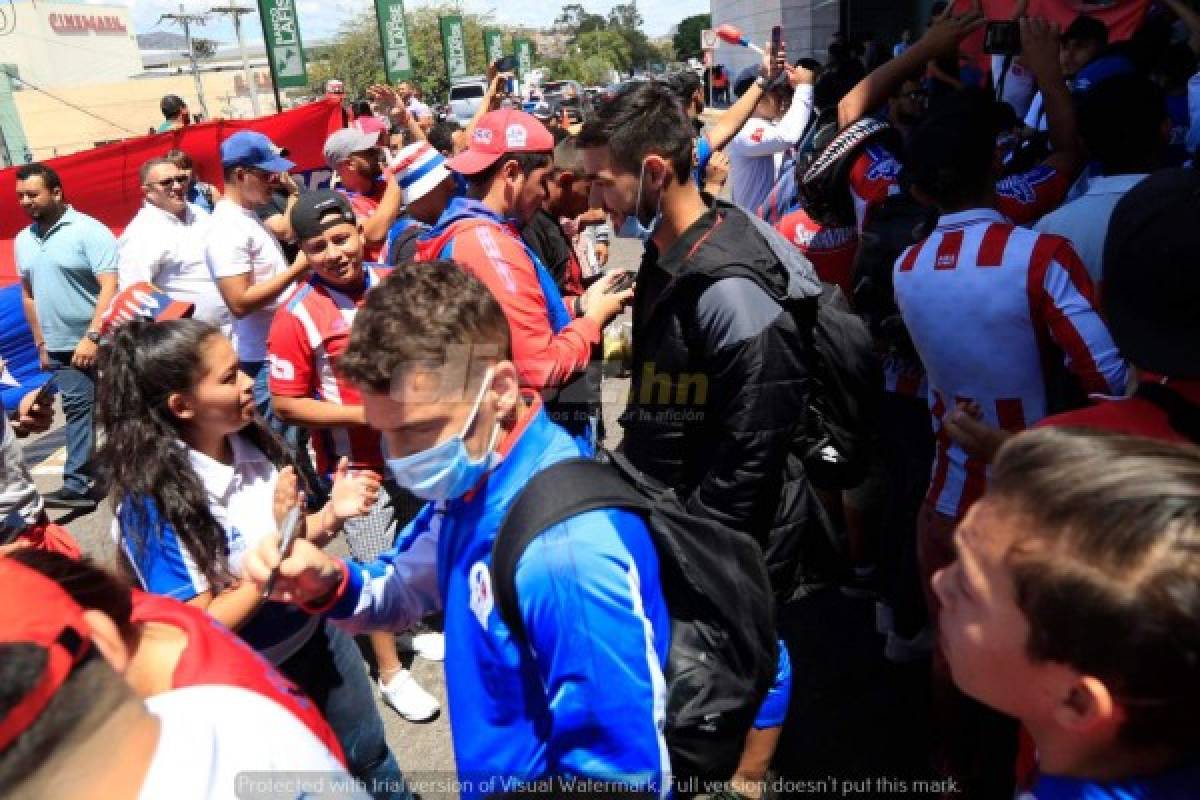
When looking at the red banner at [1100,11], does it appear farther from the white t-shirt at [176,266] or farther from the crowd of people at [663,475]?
the white t-shirt at [176,266]

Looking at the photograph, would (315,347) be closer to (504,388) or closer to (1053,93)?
(504,388)

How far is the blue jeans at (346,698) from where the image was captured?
7.99 ft

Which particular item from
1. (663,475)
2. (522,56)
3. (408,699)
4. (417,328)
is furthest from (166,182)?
(522,56)

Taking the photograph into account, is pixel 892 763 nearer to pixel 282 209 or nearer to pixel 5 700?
pixel 5 700

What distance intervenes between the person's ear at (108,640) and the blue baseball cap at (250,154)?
4709mm

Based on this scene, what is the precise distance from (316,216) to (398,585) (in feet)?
6.27

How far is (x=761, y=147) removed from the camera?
5.38 meters

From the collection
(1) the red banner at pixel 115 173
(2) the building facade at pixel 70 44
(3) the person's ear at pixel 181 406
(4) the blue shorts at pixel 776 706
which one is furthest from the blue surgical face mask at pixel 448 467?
(2) the building facade at pixel 70 44

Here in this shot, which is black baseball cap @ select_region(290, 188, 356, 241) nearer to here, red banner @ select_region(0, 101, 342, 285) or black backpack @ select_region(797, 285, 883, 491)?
black backpack @ select_region(797, 285, 883, 491)

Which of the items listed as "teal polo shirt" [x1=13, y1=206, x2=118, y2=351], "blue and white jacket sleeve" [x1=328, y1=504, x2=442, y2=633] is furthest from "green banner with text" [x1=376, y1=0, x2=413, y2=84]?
"blue and white jacket sleeve" [x1=328, y1=504, x2=442, y2=633]

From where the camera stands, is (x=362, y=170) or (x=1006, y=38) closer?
(x=1006, y=38)

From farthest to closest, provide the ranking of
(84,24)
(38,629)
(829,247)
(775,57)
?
(84,24) < (775,57) < (829,247) < (38,629)

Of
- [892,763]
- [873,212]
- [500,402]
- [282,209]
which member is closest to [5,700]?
[500,402]

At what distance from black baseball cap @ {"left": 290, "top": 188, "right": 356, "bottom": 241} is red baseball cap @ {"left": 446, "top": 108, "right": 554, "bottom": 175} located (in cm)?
49
